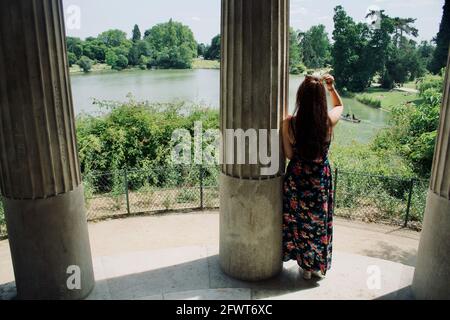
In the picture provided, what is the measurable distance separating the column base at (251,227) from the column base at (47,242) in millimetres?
1620

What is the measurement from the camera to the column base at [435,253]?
364 centimetres

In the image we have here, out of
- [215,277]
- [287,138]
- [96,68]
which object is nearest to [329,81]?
[287,138]

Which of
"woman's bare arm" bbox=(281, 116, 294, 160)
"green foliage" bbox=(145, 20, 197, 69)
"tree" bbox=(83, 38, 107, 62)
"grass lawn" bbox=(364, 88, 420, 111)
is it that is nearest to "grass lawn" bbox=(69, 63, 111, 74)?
"tree" bbox=(83, 38, 107, 62)

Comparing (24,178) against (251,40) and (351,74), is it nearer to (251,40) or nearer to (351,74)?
(251,40)

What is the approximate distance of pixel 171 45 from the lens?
65.6m

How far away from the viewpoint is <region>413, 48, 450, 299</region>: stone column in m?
3.61

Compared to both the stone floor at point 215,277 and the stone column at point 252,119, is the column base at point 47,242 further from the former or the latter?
the stone column at point 252,119

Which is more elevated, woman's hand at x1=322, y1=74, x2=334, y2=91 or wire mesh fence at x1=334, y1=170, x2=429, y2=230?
woman's hand at x1=322, y1=74, x2=334, y2=91

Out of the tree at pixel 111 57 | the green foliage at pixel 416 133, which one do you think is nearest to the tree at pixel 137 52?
the tree at pixel 111 57

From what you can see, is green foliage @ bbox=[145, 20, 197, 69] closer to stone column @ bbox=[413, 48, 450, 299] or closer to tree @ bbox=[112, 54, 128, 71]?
tree @ bbox=[112, 54, 128, 71]

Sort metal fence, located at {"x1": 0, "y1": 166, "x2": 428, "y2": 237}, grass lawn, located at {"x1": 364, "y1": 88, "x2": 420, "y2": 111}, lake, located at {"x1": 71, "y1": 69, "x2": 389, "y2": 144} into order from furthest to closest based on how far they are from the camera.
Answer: grass lawn, located at {"x1": 364, "y1": 88, "x2": 420, "y2": 111}
lake, located at {"x1": 71, "y1": 69, "x2": 389, "y2": 144}
metal fence, located at {"x1": 0, "y1": 166, "x2": 428, "y2": 237}

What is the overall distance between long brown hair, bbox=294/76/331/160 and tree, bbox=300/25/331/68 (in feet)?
169

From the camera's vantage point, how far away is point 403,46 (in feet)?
183

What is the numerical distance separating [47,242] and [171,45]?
65.3 m
